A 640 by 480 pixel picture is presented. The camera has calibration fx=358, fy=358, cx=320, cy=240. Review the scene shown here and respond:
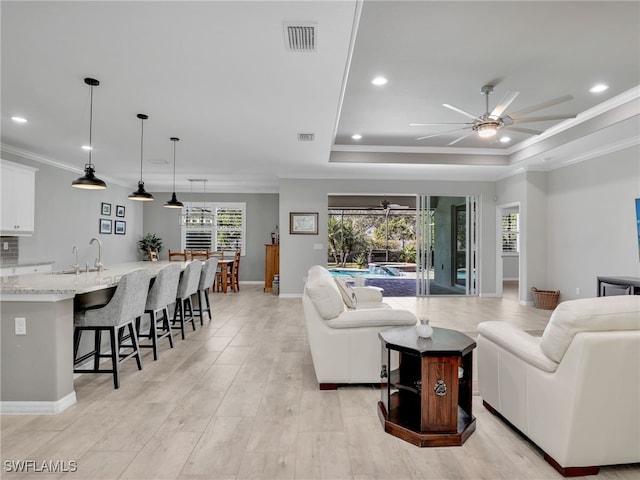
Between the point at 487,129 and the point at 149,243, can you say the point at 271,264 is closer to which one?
the point at 149,243

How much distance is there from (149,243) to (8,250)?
4.03 m

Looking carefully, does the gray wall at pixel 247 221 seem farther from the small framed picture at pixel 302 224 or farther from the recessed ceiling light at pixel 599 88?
the recessed ceiling light at pixel 599 88

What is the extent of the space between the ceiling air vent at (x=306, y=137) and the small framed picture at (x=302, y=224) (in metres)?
2.71

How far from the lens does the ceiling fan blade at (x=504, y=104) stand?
323cm

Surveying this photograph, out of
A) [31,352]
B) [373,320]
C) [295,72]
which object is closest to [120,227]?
[31,352]

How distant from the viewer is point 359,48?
127 inches

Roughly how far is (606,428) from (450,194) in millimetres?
6680

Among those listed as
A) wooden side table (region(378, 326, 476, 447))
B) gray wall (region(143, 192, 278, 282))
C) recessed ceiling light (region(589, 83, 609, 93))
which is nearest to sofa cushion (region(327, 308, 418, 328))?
wooden side table (region(378, 326, 476, 447))

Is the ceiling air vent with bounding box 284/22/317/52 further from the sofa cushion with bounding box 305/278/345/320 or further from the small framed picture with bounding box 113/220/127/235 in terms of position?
the small framed picture with bounding box 113/220/127/235

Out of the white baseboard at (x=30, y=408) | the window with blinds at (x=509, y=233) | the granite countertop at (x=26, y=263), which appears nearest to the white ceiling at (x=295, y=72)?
the granite countertop at (x=26, y=263)

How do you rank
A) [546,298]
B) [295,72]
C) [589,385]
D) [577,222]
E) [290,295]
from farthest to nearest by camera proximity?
[290,295]
[546,298]
[577,222]
[295,72]
[589,385]

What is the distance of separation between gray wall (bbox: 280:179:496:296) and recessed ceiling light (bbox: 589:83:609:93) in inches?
156

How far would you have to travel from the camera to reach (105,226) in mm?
8117

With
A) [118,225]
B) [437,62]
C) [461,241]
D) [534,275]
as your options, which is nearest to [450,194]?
[461,241]
